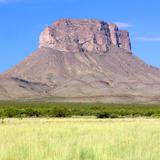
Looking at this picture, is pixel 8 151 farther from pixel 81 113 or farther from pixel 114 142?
pixel 81 113

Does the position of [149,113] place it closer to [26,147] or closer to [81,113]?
[81,113]

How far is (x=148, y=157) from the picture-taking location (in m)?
10.5

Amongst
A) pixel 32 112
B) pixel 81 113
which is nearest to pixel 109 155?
pixel 32 112

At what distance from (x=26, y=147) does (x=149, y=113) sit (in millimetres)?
65158

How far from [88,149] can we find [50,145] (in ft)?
4.01

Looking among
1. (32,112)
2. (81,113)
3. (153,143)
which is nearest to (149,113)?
(81,113)

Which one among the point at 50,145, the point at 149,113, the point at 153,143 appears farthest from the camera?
the point at 149,113

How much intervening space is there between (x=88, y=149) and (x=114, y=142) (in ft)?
6.86

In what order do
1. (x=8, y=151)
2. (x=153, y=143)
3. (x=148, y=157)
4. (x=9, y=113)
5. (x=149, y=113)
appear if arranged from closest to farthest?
1. (x=148, y=157)
2. (x=8, y=151)
3. (x=153, y=143)
4. (x=9, y=113)
5. (x=149, y=113)

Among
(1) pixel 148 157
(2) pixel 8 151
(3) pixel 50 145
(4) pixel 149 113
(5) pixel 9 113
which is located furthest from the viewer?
Answer: (4) pixel 149 113

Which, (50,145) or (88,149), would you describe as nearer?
(88,149)

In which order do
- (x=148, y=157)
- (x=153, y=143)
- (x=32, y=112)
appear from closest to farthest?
(x=148, y=157) → (x=153, y=143) → (x=32, y=112)

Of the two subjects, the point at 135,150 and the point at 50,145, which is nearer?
the point at 135,150

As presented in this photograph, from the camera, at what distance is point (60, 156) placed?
1063 centimetres
